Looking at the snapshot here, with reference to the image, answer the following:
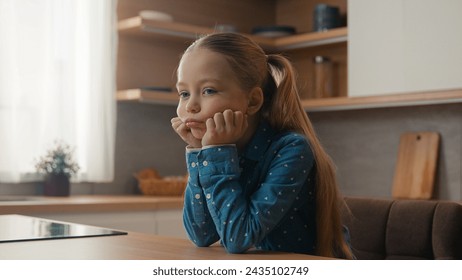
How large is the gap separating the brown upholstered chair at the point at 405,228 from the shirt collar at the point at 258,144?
467 mm

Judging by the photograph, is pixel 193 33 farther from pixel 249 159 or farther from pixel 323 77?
pixel 249 159

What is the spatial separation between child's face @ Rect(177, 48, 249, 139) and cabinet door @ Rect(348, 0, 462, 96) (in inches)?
66.4

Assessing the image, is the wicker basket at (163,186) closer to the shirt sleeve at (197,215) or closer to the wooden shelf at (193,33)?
the wooden shelf at (193,33)

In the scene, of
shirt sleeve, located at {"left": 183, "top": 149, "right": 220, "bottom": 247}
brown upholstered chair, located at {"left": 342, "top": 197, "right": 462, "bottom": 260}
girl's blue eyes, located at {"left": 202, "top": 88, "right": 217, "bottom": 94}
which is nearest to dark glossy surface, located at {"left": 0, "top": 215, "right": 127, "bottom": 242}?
shirt sleeve, located at {"left": 183, "top": 149, "right": 220, "bottom": 247}

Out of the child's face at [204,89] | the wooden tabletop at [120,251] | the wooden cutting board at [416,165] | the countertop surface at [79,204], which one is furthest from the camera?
the wooden cutting board at [416,165]

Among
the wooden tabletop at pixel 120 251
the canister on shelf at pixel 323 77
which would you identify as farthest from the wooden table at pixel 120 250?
the canister on shelf at pixel 323 77

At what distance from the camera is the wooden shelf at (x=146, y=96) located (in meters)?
2.79

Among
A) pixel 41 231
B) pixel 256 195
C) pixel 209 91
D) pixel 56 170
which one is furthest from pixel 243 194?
pixel 56 170

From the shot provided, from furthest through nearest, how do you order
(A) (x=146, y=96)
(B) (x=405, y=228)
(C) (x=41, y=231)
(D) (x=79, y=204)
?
(A) (x=146, y=96)
(D) (x=79, y=204)
(B) (x=405, y=228)
(C) (x=41, y=231)

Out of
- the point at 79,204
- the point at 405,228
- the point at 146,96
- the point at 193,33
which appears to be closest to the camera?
the point at 405,228

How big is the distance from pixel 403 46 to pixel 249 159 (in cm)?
178

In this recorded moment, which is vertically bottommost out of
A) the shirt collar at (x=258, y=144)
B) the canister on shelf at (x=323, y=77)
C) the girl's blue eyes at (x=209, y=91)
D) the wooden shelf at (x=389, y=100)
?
the shirt collar at (x=258, y=144)

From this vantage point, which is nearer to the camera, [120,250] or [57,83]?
[120,250]

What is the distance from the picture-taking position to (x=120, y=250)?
991mm
